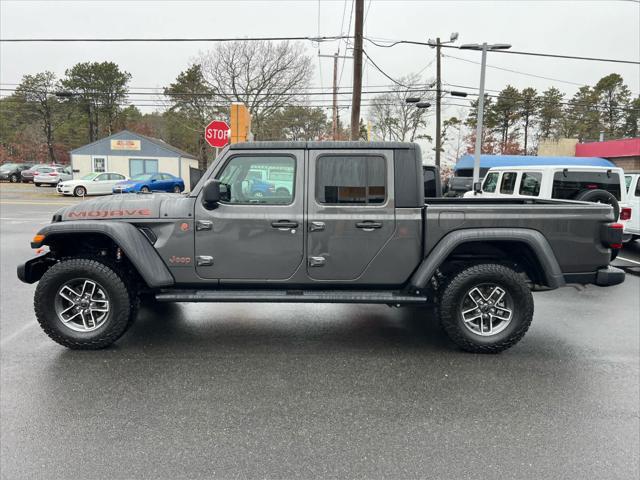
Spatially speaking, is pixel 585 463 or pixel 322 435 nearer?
pixel 585 463

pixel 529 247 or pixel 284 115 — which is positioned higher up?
pixel 284 115

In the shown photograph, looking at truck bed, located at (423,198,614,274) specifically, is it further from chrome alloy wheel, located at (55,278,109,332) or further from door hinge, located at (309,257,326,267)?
chrome alloy wheel, located at (55,278,109,332)

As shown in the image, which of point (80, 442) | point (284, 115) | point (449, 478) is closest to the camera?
point (449, 478)

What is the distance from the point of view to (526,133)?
52.7m

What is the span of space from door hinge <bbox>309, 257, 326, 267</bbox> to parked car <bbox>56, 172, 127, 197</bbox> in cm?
2477

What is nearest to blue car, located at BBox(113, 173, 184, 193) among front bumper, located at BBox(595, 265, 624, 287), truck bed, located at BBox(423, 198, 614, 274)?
truck bed, located at BBox(423, 198, 614, 274)

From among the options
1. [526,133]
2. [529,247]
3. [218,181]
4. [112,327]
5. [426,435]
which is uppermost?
[526,133]

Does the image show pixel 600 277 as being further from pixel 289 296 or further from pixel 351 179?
pixel 289 296

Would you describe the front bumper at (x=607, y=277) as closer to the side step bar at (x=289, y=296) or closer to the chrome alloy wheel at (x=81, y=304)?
the side step bar at (x=289, y=296)

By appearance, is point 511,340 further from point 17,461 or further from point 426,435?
point 17,461

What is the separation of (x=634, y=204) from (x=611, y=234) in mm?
6661

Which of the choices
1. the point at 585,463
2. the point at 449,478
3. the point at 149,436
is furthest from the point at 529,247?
the point at 149,436

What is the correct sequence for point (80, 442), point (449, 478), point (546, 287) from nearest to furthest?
1. point (449, 478)
2. point (80, 442)
3. point (546, 287)

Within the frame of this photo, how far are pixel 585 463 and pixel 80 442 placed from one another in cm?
297
